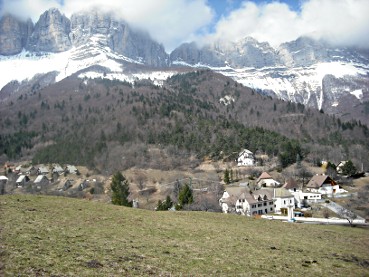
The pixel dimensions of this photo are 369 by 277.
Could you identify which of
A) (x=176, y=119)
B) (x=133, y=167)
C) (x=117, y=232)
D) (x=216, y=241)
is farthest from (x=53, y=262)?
(x=176, y=119)

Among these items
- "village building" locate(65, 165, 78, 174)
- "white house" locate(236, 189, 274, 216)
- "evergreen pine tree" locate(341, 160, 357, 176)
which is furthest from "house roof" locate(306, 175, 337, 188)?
"village building" locate(65, 165, 78, 174)

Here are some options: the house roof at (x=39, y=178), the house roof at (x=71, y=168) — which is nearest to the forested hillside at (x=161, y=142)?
the house roof at (x=71, y=168)

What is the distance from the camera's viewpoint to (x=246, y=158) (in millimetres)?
125062

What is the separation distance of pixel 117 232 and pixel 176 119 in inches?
6097

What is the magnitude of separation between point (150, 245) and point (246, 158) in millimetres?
106907

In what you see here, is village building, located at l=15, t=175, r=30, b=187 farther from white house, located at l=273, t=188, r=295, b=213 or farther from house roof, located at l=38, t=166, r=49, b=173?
white house, located at l=273, t=188, r=295, b=213

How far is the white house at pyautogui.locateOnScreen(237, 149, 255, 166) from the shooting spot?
406 ft

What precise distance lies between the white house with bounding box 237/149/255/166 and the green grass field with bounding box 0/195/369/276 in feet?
302

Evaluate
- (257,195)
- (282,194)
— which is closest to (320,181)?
(282,194)

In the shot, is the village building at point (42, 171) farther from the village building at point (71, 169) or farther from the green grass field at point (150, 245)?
the green grass field at point (150, 245)

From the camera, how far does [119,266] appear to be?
1634 cm

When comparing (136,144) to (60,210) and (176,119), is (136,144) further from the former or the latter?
(60,210)

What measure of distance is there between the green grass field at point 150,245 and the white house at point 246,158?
9213cm

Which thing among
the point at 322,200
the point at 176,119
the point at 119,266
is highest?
the point at 176,119
